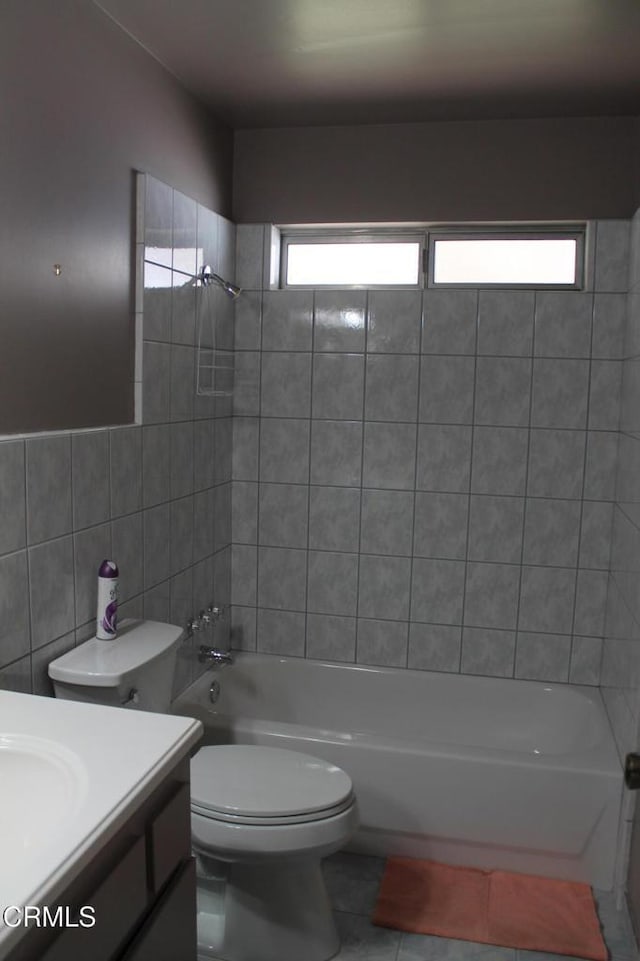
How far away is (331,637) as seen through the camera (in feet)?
10.4

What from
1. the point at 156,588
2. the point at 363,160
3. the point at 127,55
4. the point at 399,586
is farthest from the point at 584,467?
the point at 127,55

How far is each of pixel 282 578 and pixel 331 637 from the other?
306 mm

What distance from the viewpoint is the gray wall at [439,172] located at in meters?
2.79

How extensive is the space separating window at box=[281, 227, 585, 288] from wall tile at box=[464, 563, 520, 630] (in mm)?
1077

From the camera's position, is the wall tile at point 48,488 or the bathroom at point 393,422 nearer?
the wall tile at point 48,488

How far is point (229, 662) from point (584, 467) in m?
1.47

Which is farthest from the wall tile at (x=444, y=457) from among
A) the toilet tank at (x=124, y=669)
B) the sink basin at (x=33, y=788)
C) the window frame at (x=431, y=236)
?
the sink basin at (x=33, y=788)

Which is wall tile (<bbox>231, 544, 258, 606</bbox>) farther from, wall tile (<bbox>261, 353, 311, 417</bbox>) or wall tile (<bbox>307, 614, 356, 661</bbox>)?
wall tile (<bbox>261, 353, 311, 417</bbox>)

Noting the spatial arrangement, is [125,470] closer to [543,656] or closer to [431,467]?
[431,467]

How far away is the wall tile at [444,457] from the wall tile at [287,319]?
0.58m

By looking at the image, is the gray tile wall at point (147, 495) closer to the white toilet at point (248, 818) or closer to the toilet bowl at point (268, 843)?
the white toilet at point (248, 818)

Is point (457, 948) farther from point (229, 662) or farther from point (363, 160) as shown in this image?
point (363, 160)

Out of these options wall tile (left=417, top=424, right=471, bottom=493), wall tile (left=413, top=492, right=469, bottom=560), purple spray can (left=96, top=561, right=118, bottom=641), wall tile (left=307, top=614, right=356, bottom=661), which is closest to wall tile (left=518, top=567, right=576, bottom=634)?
wall tile (left=413, top=492, right=469, bottom=560)

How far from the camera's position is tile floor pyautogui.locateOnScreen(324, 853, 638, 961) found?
2088 mm
